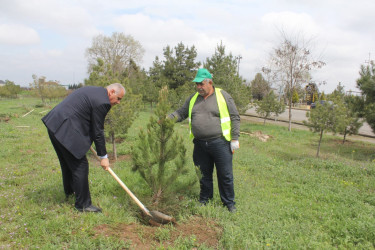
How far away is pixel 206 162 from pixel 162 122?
40.3 inches

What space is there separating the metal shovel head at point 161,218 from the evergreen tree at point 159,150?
333 mm

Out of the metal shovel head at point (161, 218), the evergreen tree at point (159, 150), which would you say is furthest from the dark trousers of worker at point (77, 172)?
the metal shovel head at point (161, 218)

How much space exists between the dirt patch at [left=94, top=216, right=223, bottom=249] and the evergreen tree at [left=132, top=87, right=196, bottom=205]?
0.57m

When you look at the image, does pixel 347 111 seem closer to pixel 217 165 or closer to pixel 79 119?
pixel 217 165

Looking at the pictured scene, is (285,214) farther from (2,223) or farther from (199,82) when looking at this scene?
(2,223)

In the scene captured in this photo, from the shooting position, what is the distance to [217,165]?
148 inches

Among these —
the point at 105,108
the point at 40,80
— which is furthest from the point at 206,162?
the point at 40,80

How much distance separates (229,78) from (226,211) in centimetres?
A: 1178

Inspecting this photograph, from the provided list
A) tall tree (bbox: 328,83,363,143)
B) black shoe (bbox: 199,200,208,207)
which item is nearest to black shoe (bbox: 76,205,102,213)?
black shoe (bbox: 199,200,208,207)

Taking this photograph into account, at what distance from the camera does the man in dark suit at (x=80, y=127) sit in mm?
3125

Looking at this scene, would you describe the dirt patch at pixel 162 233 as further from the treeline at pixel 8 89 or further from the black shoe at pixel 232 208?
the treeline at pixel 8 89

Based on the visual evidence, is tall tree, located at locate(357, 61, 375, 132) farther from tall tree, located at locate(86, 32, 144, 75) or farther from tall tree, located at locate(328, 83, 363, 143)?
tall tree, located at locate(86, 32, 144, 75)

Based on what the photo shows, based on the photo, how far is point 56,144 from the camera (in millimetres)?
3301

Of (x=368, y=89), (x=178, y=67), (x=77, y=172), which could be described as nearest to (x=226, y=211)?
(x=77, y=172)
